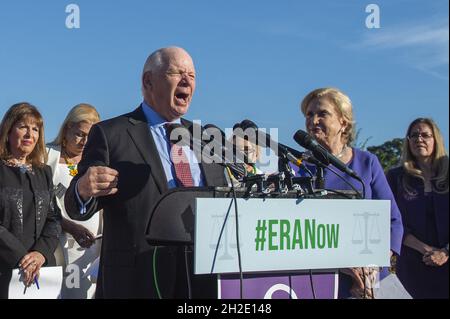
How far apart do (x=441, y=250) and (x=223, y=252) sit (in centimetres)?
308

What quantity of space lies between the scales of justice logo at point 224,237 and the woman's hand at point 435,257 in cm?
294

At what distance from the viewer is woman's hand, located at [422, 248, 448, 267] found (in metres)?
4.73

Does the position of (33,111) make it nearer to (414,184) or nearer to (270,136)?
(270,136)

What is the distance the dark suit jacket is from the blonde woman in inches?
56.3

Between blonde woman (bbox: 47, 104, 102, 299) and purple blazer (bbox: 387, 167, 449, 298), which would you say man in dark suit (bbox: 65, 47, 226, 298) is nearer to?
blonde woman (bbox: 47, 104, 102, 299)

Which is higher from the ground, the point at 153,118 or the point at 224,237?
the point at 153,118

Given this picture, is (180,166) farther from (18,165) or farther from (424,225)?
(424,225)

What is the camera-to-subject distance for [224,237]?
7.27 feet

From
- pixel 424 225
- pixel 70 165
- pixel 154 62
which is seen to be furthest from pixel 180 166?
pixel 424 225

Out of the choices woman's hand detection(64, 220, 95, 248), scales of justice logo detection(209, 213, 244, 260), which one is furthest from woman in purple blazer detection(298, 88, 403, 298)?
woman's hand detection(64, 220, 95, 248)

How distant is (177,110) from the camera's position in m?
3.04

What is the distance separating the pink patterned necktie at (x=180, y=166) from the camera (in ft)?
9.41

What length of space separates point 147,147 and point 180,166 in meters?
0.18
